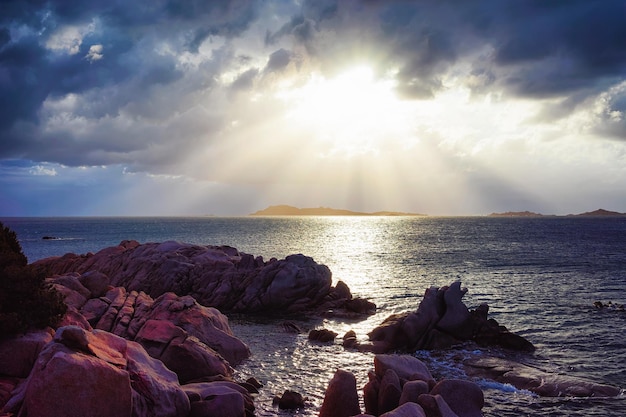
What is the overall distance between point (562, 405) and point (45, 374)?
21431 mm

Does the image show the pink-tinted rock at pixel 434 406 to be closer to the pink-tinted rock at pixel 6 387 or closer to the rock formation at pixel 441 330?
the rock formation at pixel 441 330

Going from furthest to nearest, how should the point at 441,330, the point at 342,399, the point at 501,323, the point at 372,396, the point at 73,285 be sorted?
1. the point at 501,323
2. the point at 441,330
3. the point at 73,285
4. the point at 372,396
5. the point at 342,399

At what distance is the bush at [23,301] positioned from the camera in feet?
51.0

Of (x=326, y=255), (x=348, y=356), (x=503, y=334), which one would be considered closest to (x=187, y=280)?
(x=348, y=356)

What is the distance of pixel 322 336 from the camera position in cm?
3231

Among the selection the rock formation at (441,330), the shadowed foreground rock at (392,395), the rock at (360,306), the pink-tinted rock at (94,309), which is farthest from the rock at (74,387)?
the rock at (360,306)

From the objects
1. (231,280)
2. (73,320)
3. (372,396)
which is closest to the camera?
(372,396)

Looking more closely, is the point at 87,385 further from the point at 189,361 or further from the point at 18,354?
the point at 189,361

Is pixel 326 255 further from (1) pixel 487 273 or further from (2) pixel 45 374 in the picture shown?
(2) pixel 45 374

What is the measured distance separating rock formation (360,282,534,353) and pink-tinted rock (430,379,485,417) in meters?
11.7

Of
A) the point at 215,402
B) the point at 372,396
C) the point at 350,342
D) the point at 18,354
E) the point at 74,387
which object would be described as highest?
the point at 74,387

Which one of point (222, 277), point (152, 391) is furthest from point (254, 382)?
point (222, 277)

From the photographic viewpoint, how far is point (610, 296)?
47.9 meters

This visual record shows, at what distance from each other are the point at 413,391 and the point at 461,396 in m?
2.39
